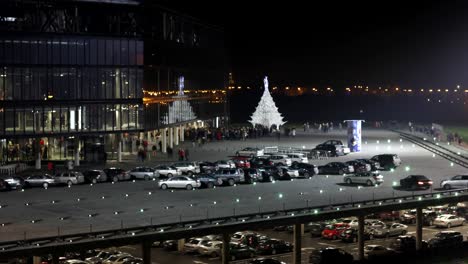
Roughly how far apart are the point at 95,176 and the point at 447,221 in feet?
85.5

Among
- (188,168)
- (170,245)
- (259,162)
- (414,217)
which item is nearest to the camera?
(170,245)

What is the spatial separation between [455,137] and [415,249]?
2259 inches

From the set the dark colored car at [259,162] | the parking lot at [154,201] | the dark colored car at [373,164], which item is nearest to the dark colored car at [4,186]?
the parking lot at [154,201]

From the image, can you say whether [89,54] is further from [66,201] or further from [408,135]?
[408,135]

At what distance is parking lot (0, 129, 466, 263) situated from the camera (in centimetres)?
4278

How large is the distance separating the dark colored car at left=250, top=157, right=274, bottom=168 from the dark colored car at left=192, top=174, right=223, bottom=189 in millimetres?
8232

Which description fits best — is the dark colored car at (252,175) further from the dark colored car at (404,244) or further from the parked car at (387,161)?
the dark colored car at (404,244)

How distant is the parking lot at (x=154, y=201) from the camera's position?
42781 mm

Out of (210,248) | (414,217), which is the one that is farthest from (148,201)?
(210,248)

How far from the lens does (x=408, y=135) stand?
340ft

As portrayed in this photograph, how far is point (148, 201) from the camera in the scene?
50.9m

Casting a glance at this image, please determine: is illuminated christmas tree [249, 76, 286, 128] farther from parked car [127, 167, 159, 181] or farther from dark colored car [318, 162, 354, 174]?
parked car [127, 167, 159, 181]

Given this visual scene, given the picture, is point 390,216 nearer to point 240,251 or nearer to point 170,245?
point 240,251

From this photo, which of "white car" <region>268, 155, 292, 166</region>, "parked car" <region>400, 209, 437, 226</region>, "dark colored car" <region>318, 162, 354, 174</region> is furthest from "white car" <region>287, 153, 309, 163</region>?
"parked car" <region>400, 209, 437, 226</region>
